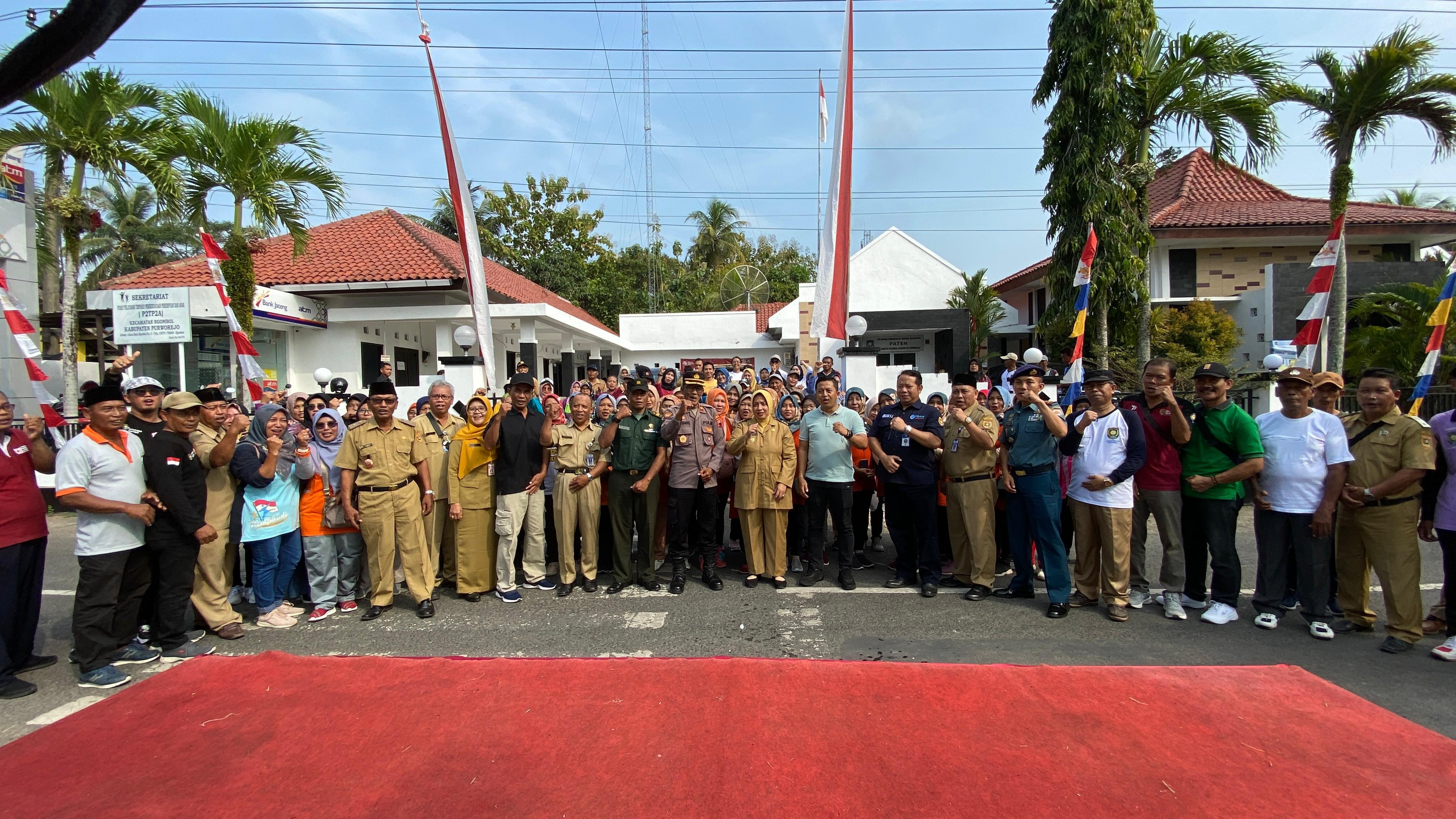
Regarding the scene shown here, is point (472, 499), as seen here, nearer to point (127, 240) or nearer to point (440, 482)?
point (440, 482)

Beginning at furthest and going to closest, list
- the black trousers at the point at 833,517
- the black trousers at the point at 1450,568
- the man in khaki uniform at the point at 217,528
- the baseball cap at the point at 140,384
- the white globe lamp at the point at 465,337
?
1. the white globe lamp at the point at 465,337
2. the black trousers at the point at 833,517
3. the man in khaki uniform at the point at 217,528
4. the baseball cap at the point at 140,384
5. the black trousers at the point at 1450,568

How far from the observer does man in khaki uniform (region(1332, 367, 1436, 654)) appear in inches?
171

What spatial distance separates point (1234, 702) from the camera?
135 inches

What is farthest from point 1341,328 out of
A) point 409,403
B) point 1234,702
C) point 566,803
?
point 409,403

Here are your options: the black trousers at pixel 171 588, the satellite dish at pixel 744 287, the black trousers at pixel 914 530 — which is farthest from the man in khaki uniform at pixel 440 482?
the satellite dish at pixel 744 287

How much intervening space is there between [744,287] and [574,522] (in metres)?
28.1

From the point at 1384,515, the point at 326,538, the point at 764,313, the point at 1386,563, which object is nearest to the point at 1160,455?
the point at 1384,515

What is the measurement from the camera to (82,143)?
30.5 ft

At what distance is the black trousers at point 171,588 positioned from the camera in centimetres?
443

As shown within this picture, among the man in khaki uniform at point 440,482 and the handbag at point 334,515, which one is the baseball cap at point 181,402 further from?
the man in khaki uniform at point 440,482

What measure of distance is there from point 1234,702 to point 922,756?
1.73 metres

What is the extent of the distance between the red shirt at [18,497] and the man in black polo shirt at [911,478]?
5541 mm

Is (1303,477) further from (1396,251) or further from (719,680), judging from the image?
(1396,251)

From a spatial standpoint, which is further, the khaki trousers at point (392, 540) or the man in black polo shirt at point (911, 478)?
the man in black polo shirt at point (911, 478)
